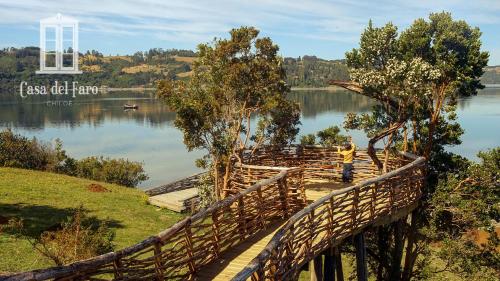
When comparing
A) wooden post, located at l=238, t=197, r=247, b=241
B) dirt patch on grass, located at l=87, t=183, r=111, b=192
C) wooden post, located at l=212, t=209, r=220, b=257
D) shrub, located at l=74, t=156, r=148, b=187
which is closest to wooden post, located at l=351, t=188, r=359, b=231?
wooden post, located at l=238, t=197, r=247, b=241

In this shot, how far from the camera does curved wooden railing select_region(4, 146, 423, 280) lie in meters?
7.61

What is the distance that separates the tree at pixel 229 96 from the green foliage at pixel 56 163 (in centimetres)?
2278

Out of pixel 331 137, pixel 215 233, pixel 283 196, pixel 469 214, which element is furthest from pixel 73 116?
pixel 215 233

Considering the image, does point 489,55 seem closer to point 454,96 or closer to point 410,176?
point 454,96

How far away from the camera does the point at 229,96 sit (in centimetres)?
2434

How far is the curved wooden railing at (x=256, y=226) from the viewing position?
299 inches

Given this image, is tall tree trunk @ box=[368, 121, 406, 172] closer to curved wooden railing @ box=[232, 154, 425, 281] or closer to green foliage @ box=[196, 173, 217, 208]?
curved wooden railing @ box=[232, 154, 425, 281]

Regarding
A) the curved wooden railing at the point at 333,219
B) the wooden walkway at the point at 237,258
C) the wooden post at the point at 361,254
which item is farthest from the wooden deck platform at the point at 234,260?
the wooden post at the point at 361,254

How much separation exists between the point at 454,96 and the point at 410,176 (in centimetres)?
529

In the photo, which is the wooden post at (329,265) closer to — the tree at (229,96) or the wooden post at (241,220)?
the wooden post at (241,220)

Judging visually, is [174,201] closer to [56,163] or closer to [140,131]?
[56,163]

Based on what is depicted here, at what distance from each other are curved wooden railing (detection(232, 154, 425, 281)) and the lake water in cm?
2523

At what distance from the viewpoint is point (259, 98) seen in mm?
24453

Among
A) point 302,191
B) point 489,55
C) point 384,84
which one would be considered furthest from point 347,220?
point 489,55
